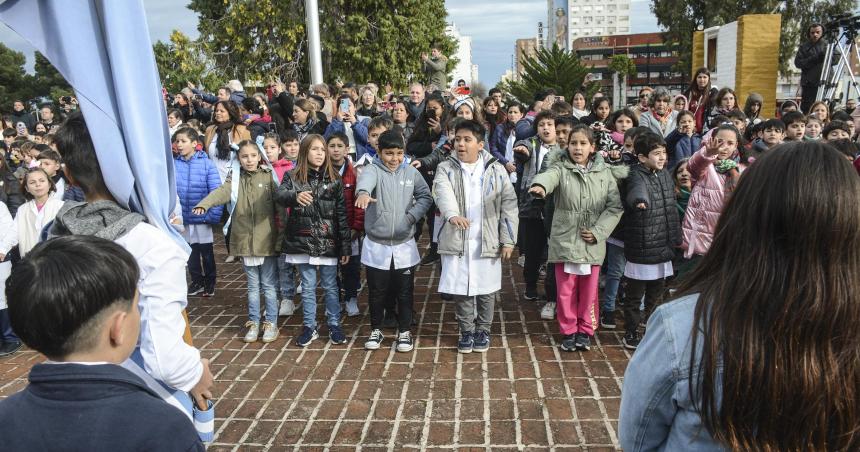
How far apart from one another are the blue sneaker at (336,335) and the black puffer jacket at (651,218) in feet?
8.44

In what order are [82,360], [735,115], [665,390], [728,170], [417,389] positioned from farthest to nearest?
[735,115] → [728,170] → [417,389] → [82,360] → [665,390]

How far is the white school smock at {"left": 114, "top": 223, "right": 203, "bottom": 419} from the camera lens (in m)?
2.07

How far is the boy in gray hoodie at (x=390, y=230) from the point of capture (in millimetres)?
5164

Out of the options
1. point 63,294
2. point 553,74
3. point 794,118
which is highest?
point 553,74

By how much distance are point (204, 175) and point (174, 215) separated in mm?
4174

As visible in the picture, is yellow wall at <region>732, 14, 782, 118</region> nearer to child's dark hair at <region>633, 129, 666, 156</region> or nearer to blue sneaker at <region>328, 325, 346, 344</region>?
child's dark hair at <region>633, 129, 666, 156</region>

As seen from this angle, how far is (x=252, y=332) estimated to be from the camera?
548 centimetres

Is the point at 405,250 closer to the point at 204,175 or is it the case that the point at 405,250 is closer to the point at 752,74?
the point at 204,175

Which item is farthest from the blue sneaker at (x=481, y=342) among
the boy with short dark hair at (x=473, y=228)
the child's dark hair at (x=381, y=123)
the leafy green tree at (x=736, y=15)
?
the leafy green tree at (x=736, y=15)

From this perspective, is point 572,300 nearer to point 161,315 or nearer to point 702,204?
point 702,204

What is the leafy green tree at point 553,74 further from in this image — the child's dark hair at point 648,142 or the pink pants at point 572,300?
the pink pants at point 572,300

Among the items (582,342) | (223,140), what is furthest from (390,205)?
(223,140)

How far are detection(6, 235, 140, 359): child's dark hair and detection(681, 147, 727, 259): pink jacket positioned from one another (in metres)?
4.47

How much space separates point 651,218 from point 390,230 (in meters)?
2.17
